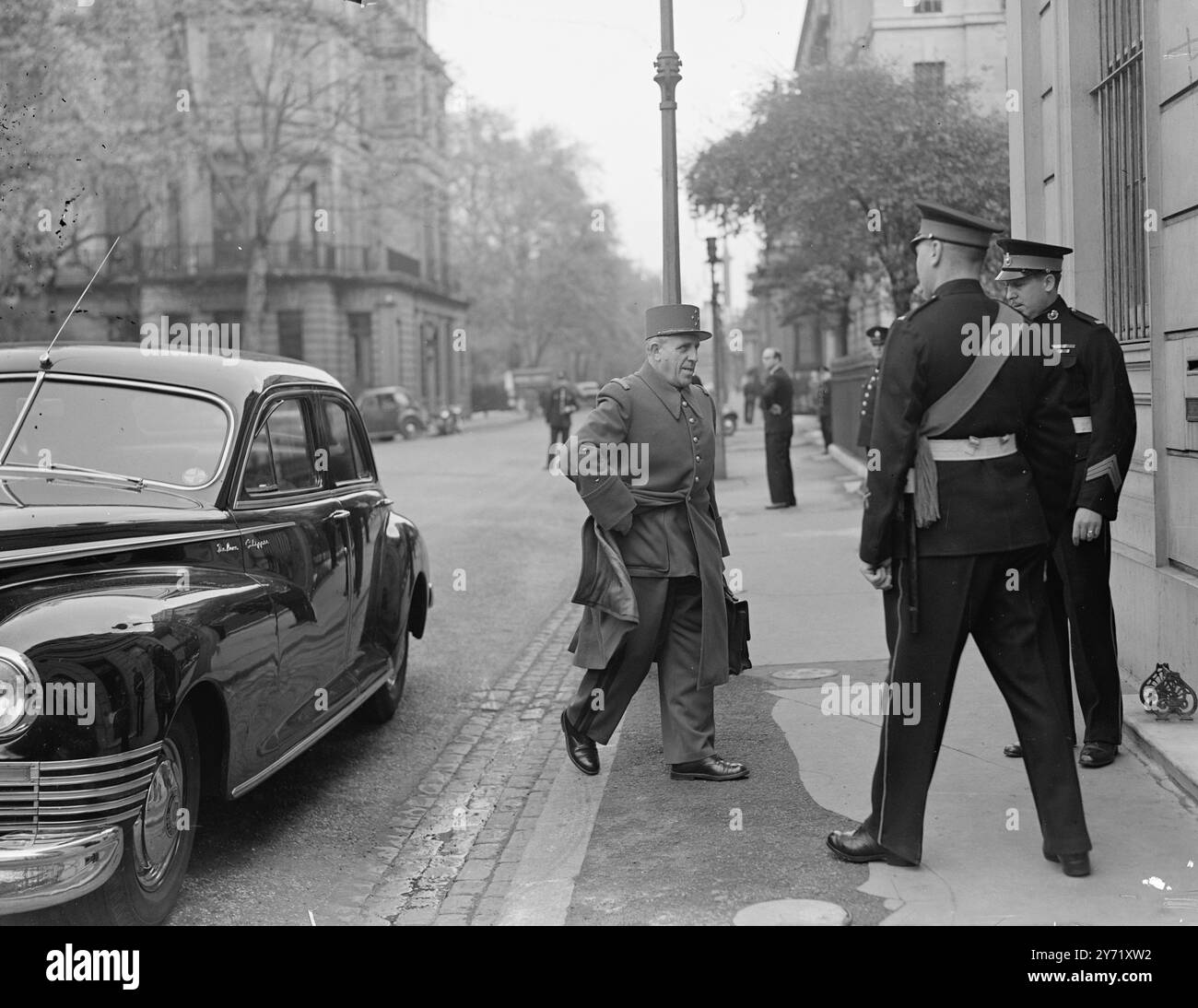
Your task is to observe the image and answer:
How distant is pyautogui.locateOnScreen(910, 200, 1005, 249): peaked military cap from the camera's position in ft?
14.8

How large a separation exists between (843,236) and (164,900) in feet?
78.5

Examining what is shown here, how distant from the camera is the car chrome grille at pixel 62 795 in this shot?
3.85 m

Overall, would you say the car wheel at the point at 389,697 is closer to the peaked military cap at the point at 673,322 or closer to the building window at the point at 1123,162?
the peaked military cap at the point at 673,322

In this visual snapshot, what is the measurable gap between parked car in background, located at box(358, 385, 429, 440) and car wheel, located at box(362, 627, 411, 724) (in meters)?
36.4

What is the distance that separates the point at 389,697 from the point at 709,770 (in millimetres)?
2082

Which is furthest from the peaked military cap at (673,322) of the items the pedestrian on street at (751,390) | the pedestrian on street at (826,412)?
the pedestrian on street at (751,390)

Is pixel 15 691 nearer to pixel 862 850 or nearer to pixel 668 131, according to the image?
pixel 862 850

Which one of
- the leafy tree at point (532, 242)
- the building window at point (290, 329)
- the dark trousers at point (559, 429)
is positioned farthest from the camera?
the leafy tree at point (532, 242)

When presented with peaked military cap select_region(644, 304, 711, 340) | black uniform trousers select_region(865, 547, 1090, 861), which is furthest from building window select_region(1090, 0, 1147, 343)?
black uniform trousers select_region(865, 547, 1090, 861)

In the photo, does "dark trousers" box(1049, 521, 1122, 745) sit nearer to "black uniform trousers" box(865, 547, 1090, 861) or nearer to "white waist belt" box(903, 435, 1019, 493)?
"black uniform trousers" box(865, 547, 1090, 861)

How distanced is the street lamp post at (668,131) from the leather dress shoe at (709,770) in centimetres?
641

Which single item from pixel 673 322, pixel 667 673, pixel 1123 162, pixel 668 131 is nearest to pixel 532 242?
pixel 668 131

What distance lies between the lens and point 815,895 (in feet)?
14.4

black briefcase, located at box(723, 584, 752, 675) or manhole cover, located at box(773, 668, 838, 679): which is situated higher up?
black briefcase, located at box(723, 584, 752, 675)
